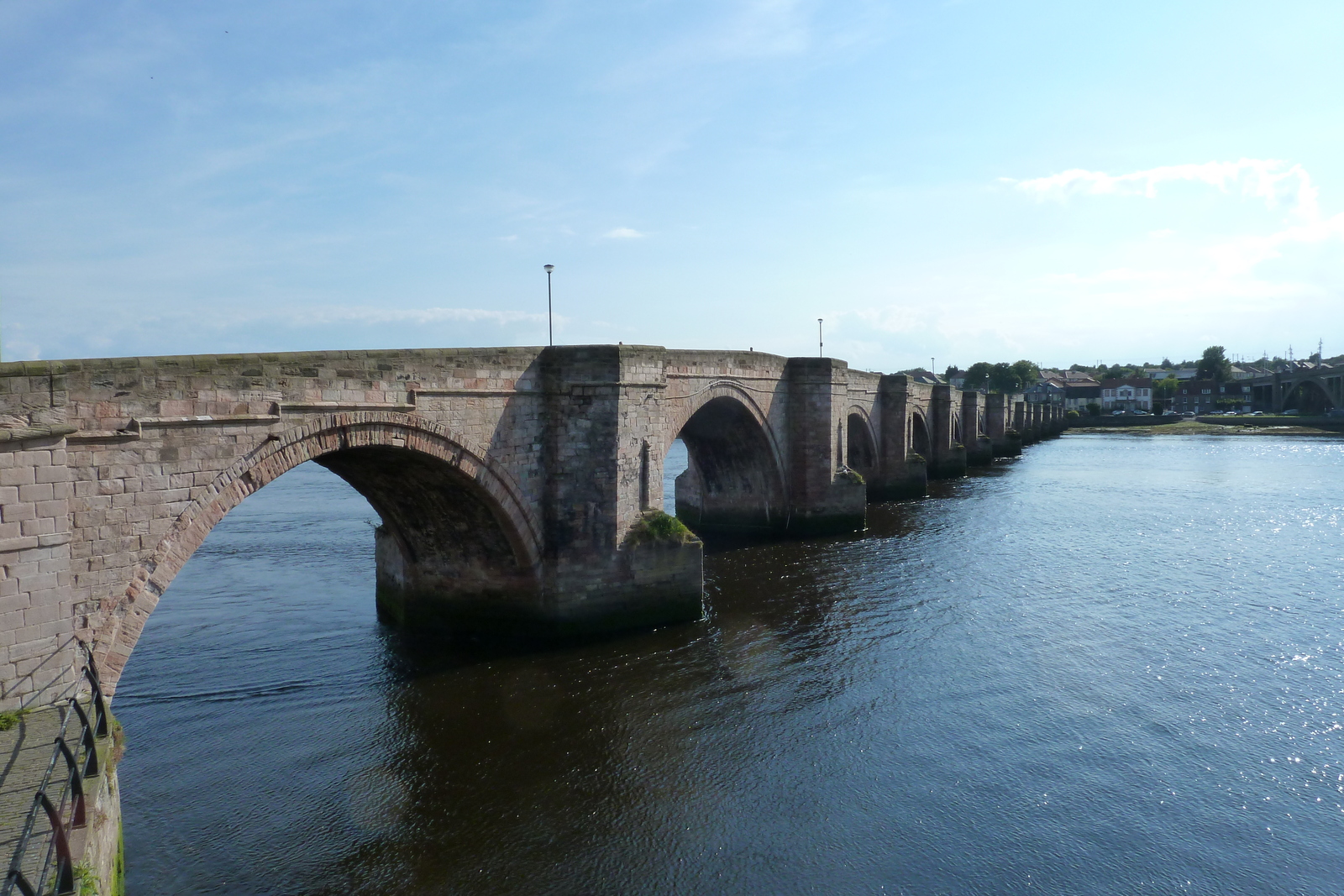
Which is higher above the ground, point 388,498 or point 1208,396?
point 1208,396

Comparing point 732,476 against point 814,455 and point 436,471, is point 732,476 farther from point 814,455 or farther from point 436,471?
point 436,471

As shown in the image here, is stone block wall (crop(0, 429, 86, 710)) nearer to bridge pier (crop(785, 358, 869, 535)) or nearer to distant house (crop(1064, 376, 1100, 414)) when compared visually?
bridge pier (crop(785, 358, 869, 535))

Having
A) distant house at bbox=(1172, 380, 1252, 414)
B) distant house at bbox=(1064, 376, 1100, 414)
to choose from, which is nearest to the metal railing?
distant house at bbox=(1064, 376, 1100, 414)

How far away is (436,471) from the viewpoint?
15.3 meters

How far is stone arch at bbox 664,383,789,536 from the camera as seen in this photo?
2725cm

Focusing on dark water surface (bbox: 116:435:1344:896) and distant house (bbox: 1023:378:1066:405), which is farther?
distant house (bbox: 1023:378:1066:405)

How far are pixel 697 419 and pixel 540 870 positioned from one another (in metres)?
18.4

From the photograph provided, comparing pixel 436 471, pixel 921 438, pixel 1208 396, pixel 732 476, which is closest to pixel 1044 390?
pixel 1208 396

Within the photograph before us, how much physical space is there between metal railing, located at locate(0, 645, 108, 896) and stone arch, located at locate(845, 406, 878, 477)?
3257 centimetres

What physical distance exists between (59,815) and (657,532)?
1213cm

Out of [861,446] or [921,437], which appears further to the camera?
[921,437]

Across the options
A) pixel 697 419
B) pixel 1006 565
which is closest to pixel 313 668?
pixel 697 419

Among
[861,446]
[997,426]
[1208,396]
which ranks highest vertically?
[1208,396]

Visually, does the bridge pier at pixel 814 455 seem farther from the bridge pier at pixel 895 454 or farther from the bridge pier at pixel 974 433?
the bridge pier at pixel 974 433
